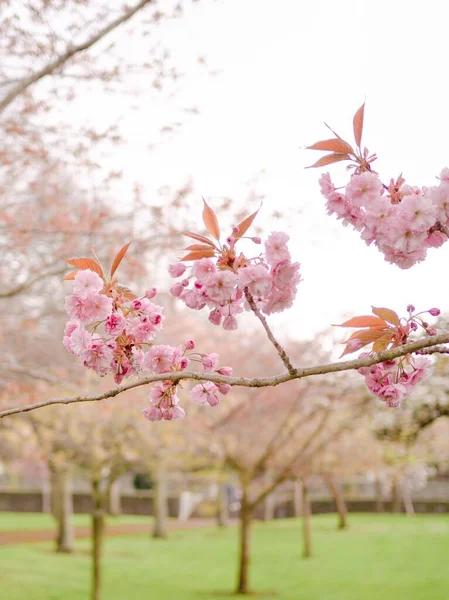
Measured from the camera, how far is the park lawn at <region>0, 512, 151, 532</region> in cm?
2388

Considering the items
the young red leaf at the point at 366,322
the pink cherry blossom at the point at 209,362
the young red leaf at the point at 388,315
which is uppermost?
the young red leaf at the point at 388,315

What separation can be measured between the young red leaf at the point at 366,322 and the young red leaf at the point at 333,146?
45cm

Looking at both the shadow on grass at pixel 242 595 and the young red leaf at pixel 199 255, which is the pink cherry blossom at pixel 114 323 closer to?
the young red leaf at pixel 199 255

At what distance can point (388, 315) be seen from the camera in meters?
1.89

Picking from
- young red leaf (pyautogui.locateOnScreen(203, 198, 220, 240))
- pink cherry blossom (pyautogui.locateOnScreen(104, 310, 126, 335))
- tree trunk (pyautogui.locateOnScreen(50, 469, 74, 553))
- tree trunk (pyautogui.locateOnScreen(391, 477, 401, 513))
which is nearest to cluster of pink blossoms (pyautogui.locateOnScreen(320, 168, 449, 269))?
young red leaf (pyautogui.locateOnScreen(203, 198, 220, 240))

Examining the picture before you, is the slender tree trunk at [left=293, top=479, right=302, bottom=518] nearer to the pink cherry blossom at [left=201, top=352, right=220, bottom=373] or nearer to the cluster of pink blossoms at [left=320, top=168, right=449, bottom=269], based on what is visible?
the pink cherry blossom at [left=201, top=352, right=220, bottom=373]

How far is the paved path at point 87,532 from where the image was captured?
779 inches

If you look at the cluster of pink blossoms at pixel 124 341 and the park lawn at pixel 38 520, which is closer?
the cluster of pink blossoms at pixel 124 341

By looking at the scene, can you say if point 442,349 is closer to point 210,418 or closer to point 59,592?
point 210,418

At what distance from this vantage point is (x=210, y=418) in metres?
10.8

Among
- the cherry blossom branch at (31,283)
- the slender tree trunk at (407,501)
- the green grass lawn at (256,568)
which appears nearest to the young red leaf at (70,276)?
the cherry blossom branch at (31,283)

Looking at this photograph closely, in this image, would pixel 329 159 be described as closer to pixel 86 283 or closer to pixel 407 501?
pixel 86 283

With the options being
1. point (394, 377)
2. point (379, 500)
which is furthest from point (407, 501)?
point (394, 377)

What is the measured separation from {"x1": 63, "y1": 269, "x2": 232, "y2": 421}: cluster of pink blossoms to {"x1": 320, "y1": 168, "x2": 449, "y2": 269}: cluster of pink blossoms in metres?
0.59
